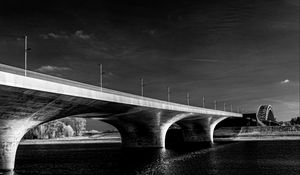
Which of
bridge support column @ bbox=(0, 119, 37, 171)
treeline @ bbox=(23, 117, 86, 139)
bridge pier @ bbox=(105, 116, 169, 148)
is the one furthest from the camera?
treeline @ bbox=(23, 117, 86, 139)

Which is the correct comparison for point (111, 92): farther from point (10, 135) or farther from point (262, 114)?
point (262, 114)

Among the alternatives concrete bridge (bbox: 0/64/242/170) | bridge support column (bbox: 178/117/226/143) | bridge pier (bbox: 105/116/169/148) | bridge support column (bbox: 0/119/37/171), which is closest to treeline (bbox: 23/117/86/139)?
bridge support column (bbox: 178/117/226/143)

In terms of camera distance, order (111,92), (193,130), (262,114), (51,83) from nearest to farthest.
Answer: (51,83) → (111,92) → (193,130) → (262,114)

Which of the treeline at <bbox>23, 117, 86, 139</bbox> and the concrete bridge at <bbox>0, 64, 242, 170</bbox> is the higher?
the concrete bridge at <bbox>0, 64, 242, 170</bbox>

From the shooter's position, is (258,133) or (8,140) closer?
(8,140)

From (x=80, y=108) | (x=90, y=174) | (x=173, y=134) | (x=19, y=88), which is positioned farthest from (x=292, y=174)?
(x=173, y=134)

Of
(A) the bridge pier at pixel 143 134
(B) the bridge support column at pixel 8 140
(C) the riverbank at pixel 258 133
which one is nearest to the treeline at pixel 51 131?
(C) the riverbank at pixel 258 133

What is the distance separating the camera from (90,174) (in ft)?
116

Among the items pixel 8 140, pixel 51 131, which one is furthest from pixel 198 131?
pixel 8 140

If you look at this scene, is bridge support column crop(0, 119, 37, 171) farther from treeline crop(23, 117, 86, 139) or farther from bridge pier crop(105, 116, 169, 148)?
treeline crop(23, 117, 86, 139)

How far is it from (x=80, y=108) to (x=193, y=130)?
6974 centimetres

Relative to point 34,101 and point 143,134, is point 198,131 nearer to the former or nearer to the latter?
point 143,134

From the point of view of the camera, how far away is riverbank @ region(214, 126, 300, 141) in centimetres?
11425

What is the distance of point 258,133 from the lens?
403 feet
